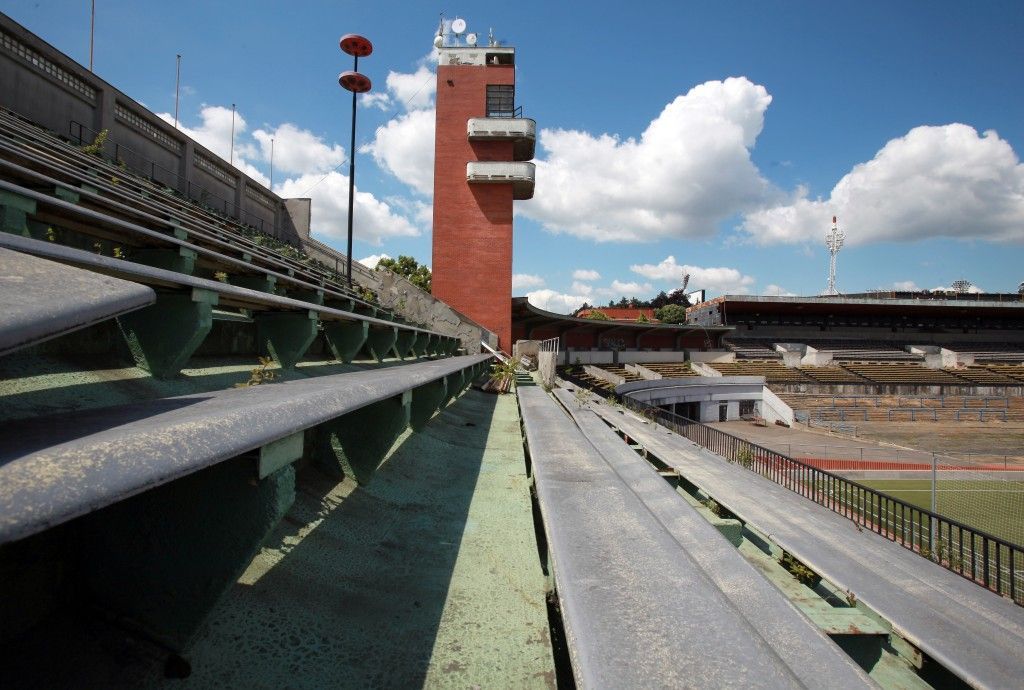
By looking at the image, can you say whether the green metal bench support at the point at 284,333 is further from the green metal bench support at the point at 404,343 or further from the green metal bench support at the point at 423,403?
the green metal bench support at the point at 404,343

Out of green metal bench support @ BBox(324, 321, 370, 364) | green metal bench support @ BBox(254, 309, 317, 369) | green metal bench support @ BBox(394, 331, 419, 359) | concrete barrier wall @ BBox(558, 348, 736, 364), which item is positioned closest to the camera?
green metal bench support @ BBox(254, 309, 317, 369)

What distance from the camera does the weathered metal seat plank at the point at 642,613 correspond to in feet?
2.91

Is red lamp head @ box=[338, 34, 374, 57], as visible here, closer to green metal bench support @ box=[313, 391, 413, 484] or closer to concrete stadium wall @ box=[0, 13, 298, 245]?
concrete stadium wall @ box=[0, 13, 298, 245]

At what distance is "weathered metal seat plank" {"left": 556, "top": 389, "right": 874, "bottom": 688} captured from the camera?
930mm

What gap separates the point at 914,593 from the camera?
122 inches

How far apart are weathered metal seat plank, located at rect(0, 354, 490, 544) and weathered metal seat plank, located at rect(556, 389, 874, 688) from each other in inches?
46.0

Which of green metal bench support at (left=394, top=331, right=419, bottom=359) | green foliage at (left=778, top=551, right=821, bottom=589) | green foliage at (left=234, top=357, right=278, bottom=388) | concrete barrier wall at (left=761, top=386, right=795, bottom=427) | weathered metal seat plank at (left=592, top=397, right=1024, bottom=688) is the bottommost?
concrete barrier wall at (left=761, top=386, right=795, bottom=427)

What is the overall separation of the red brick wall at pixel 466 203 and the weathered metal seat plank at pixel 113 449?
976 inches

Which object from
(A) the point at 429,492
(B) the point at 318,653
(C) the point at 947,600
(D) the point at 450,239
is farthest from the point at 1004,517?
(D) the point at 450,239

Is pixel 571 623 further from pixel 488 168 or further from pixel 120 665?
pixel 488 168

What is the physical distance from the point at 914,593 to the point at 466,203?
82.8ft

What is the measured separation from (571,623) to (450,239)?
85.4 ft

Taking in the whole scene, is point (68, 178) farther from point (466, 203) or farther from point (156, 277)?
point (466, 203)

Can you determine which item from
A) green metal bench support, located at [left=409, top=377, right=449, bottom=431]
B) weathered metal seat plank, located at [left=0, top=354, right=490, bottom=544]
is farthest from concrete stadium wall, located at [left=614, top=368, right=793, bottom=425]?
weathered metal seat plank, located at [left=0, top=354, right=490, bottom=544]
